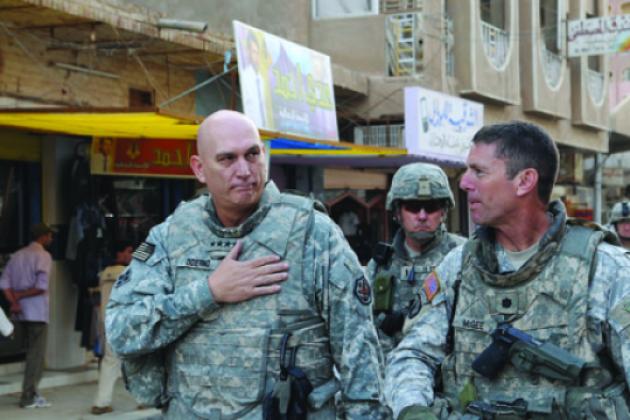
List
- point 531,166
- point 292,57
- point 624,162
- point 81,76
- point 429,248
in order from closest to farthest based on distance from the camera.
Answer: point 531,166 < point 429,248 < point 81,76 < point 292,57 < point 624,162

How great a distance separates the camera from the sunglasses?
6.63 metres

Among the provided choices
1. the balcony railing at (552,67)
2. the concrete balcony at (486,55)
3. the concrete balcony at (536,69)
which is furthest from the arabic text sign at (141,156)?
the balcony railing at (552,67)

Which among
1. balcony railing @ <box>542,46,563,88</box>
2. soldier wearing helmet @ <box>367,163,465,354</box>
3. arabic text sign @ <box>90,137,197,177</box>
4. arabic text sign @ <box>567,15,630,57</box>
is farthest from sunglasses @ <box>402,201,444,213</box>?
balcony railing @ <box>542,46,563,88</box>

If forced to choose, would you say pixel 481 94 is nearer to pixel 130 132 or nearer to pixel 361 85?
pixel 361 85

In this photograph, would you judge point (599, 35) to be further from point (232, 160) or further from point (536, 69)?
point (232, 160)

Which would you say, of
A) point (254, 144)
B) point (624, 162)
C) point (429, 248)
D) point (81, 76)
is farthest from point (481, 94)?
point (254, 144)

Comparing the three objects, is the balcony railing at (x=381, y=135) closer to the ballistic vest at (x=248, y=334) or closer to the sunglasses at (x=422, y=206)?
the sunglasses at (x=422, y=206)

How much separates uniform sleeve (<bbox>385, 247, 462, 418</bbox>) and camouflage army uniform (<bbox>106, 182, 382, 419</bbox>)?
10 centimetres

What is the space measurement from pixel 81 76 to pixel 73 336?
2975 millimetres

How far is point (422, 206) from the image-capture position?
6629mm

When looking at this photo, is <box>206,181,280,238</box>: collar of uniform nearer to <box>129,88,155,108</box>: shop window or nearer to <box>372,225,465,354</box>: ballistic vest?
<box>372,225,465,354</box>: ballistic vest

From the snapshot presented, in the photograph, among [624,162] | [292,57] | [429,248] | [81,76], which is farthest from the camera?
[624,162]

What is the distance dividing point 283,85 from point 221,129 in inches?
391

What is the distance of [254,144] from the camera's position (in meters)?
3.53
